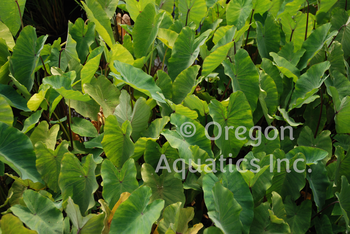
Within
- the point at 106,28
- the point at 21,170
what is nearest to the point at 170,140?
the point at 21,170

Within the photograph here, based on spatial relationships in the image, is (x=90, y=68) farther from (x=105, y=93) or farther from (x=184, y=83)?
(x=184, y=83)

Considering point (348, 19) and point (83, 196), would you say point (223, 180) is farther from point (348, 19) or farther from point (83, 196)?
point (348, 19)

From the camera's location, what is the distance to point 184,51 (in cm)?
91

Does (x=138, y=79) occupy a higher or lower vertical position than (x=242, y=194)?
higher

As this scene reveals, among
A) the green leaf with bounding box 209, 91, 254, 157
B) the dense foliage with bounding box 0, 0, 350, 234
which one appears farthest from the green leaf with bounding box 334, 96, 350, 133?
the green leaf with bounding box 209, 91, 254, 157

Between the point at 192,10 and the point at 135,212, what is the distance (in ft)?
2.33

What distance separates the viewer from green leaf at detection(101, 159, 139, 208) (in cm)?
68

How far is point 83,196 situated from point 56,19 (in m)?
2.47

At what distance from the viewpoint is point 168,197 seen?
0.74 metres

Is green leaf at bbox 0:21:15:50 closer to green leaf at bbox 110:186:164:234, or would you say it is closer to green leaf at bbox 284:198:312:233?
green leaf at bbox 110:186:164:234

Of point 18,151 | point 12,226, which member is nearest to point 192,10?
point 18,151

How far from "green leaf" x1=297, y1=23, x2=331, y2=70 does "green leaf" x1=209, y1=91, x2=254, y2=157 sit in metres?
0.35

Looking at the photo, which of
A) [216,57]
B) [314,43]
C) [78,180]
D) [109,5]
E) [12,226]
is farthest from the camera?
[109,5]

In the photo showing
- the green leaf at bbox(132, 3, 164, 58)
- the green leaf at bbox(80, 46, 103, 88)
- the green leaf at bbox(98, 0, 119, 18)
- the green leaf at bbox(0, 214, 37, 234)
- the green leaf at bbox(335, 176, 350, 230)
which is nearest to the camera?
the green leaf at bbox(0, 214, 37, 234)
